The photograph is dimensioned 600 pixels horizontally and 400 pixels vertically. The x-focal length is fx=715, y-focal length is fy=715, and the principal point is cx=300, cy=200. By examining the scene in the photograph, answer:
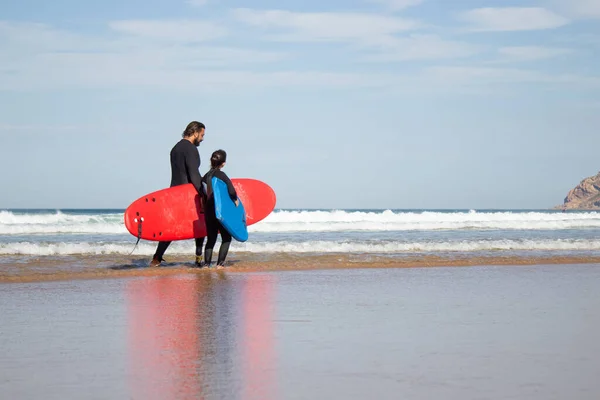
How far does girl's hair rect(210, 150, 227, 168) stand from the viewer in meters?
9.45

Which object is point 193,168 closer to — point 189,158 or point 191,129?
point 189,158

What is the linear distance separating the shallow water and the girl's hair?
7.53 feet

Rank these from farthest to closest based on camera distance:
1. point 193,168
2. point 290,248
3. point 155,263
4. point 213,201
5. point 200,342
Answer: point 290,248 < point 155,263 < point 193,168 < point 213,201 < point 200,342

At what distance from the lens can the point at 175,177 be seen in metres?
9.80

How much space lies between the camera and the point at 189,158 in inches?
376

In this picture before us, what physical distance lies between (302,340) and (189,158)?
5.51 metres

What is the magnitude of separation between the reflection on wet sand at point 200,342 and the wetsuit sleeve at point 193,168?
2.37 meters

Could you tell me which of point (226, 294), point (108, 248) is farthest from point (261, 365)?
point (108, 248)

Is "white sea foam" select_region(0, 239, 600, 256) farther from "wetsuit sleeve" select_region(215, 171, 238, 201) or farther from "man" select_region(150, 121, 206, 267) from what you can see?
"wetsuit sleeve" select_region(215, 171, 238, 201)

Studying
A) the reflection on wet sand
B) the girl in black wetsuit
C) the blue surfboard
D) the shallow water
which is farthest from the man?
the reflection on wet sand

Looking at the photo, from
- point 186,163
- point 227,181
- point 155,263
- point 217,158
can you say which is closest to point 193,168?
point 186,163

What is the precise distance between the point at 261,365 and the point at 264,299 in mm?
2637

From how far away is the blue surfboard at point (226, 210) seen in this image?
9406 millimetres

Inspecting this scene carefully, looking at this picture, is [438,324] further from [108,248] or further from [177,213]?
[108,248]
